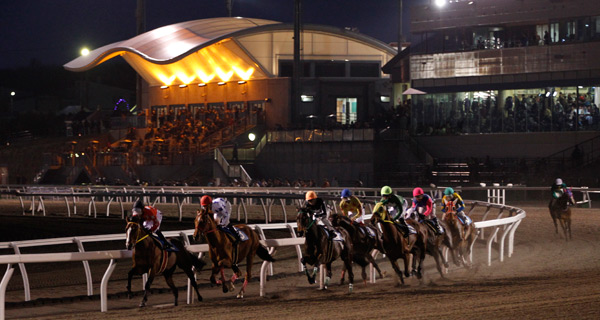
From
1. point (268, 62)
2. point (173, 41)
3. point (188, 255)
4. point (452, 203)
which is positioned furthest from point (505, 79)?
point (188, 255)

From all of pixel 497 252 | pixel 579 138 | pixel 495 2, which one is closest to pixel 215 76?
pixel 495 2

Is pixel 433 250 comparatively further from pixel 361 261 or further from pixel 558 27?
pixel 558 27

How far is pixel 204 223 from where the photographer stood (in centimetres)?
1027

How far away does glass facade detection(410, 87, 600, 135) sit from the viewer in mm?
34188

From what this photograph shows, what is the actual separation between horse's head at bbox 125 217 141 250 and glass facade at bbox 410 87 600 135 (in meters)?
27.1

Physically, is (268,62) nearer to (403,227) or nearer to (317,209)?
(403,227)

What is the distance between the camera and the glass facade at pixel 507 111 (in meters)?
34.2

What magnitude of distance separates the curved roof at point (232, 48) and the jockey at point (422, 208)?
110 ft

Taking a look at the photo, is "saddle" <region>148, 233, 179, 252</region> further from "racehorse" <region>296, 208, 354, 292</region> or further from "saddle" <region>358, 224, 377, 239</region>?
"saddle" <region>358, 224, 377, 239</region>

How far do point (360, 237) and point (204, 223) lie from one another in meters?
2.16

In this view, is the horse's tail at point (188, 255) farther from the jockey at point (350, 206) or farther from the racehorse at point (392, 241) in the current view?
the racehorse at point (392, 241)

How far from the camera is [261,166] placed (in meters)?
36.0

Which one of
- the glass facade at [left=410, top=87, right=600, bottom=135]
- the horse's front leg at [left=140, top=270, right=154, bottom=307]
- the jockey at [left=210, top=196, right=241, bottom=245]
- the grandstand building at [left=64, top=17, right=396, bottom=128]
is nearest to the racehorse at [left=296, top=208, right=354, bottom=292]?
the jockey at [left=210, top=196, right=241, bottom=245]

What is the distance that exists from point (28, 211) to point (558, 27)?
2032 cm
